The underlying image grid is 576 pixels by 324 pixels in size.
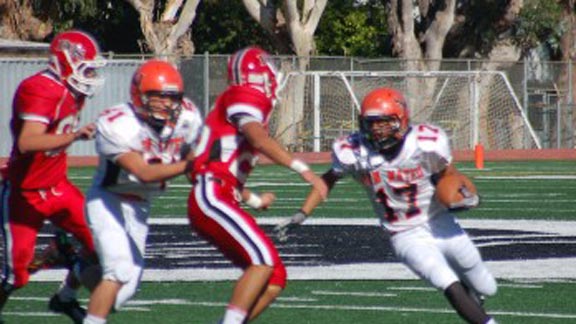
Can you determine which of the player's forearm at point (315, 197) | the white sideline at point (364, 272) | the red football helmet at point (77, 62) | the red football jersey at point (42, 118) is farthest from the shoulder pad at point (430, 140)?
the white sideline at point (364, 272)

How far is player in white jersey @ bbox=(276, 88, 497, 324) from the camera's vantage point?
875 cm

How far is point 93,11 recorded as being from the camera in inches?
1724

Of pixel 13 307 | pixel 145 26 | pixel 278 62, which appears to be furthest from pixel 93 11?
pixel 13 307

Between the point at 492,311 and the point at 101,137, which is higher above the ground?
the point at 101,137

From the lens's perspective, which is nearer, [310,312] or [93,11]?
[310,312]

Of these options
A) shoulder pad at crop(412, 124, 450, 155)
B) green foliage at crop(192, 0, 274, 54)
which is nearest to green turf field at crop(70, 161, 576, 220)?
shoulder pad at crop(412, 124, 450, 155)

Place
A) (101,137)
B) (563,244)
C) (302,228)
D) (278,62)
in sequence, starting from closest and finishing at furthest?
(101,137)
(563,244)
(302,228)
(278,62)

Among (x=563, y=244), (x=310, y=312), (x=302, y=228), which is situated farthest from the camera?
(x=302, y=228)

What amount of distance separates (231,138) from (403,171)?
933 millimetres

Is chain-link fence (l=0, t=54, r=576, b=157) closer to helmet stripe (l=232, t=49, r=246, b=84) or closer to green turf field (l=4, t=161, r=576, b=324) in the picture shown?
green turf field (l=4, t=161, r=576, b=324)

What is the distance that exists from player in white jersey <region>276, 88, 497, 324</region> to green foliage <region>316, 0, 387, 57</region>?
4372 centimetres

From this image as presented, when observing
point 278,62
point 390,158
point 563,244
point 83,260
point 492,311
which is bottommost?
point 278,62

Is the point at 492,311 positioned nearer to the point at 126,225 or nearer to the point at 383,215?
the point at 383,215

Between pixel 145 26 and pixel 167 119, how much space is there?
30.1 metres
